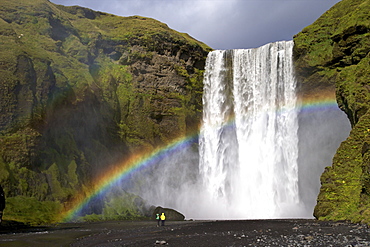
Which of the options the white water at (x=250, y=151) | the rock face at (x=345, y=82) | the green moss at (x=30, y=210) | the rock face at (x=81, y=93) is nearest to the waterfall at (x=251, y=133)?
the white water at (x=250, y=151)

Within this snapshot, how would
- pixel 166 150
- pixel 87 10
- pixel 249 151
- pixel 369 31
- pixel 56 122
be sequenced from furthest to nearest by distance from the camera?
pixel 87 10, pixel 166 150, pixel 249 151, pixel 56 122, pixel 369 31

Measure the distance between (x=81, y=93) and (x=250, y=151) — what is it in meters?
24.6

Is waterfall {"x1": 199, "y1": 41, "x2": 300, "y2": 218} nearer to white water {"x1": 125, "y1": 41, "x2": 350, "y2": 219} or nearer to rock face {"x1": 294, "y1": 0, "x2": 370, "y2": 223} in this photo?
white water {"x1": 125, "y1": 41, "x2": 350, "y2": 219}

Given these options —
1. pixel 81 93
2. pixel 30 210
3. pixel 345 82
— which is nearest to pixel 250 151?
pixel 345 82

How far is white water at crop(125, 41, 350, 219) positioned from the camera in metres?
48.7

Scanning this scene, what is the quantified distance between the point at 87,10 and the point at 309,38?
43.0m

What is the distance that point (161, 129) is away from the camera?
191ft

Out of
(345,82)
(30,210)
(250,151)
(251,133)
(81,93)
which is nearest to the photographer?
(30,210)

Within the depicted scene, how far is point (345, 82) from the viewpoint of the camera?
3722 cm

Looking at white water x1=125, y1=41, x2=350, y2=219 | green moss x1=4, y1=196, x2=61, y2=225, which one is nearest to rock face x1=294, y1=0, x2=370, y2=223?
white water x1=125, y1=41, x2=350, y2=219

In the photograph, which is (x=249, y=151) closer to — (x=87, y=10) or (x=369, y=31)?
(x=369, y=31)

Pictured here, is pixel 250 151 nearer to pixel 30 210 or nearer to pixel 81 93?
pixel 81 93

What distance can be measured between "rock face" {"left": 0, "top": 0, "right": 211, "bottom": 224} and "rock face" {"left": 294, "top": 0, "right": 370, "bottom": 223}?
62.2 ft

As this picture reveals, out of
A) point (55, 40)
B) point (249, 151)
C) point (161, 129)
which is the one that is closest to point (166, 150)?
point (161, 129)
